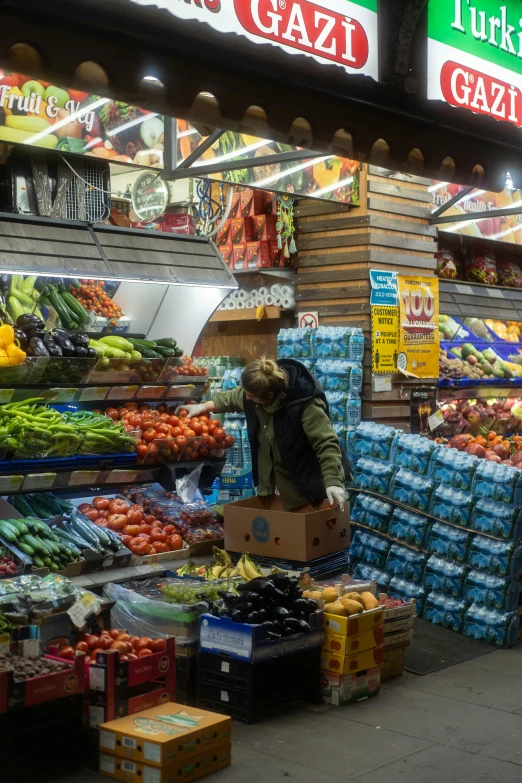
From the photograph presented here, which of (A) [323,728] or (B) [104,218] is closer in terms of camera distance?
(A) [323,728]

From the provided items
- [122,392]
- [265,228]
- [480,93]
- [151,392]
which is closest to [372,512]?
[151,392]

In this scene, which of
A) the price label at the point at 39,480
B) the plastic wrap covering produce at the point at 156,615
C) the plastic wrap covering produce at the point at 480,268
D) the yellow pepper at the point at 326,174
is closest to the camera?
the plastic wrap covering produce at the point at 156,615

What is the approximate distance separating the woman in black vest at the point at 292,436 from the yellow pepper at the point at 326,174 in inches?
110

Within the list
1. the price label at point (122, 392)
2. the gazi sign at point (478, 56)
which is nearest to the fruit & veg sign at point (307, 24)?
the gazi sign at point (478, 56)

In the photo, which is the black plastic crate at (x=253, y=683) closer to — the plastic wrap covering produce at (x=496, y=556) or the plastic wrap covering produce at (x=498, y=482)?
the plastic wrap covering produce at (x=496, y=556)

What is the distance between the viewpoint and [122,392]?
6605mm

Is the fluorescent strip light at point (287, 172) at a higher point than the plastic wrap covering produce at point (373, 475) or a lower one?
higher

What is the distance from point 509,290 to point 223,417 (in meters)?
4.64

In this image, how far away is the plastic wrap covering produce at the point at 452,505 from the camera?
681 centimetres

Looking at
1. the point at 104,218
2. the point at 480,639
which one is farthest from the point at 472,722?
the point at 104,218

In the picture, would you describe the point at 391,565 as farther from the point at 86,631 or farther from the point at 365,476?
the point at 86,631

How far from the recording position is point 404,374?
9.13m

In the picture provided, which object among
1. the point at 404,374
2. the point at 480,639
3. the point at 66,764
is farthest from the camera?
the point at 404,374

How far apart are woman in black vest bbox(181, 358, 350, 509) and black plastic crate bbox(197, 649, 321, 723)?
1.14m
